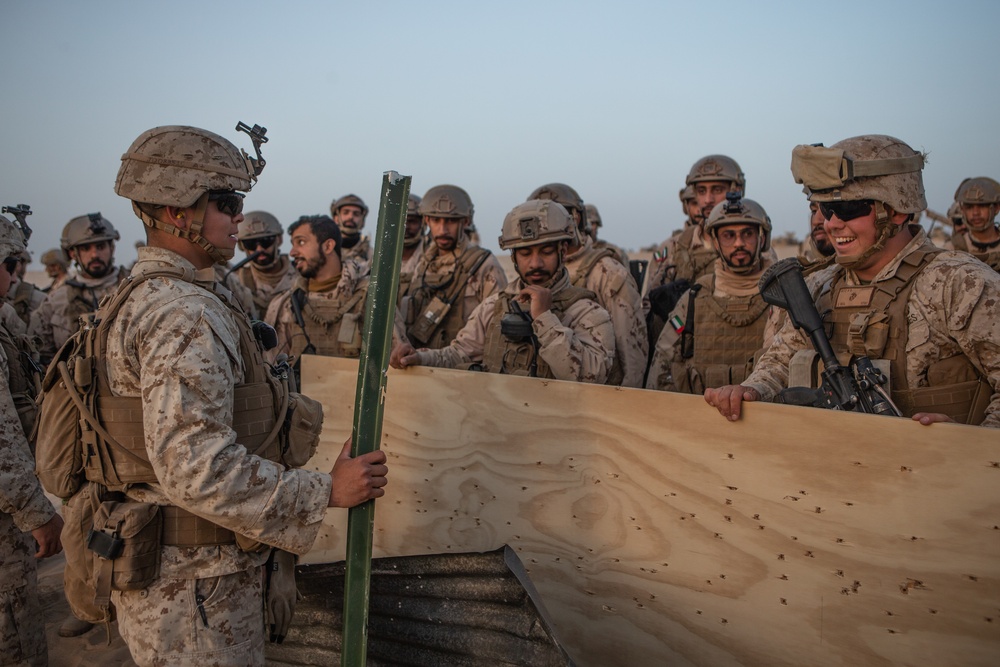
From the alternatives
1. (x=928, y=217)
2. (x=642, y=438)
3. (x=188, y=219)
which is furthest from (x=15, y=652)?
(x=928, y=217)

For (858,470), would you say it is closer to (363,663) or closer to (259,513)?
(363,663)

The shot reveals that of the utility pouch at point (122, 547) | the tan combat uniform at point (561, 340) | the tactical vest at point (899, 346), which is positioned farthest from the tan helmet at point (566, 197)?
the utility pouch at point (122, 547)

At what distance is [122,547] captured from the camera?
2574 millimetres

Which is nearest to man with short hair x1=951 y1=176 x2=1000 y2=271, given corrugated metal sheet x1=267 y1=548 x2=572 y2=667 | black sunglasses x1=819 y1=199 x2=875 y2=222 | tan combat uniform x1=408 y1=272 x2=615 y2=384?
tan combat uniform x1=408 y1=272 x2=615 y2=384

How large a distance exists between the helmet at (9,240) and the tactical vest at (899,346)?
407cm

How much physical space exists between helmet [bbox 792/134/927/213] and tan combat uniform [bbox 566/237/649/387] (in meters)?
2.57

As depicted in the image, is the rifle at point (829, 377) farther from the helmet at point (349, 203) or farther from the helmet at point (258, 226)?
the helmet at point (349, 203)

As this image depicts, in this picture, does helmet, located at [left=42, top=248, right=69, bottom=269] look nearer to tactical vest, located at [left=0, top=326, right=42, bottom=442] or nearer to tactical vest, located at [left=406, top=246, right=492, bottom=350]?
tactical vest, located at [left=406, top=246, right=492, bottom=350]

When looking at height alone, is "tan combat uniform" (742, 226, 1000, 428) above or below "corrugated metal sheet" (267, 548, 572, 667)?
above

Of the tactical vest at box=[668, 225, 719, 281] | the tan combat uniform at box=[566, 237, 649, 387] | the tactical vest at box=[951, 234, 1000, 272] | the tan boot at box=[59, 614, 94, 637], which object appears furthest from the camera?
the tactical vest at box=[951, 234, 1000, 272]

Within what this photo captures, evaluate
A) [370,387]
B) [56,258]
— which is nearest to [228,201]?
[370,387]

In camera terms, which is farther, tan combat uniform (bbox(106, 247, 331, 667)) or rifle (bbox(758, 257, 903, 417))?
rifle (bbox(758, 257, 903, 417))

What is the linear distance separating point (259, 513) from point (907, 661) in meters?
2.27

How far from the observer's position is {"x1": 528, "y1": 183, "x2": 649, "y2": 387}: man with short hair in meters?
6.25
